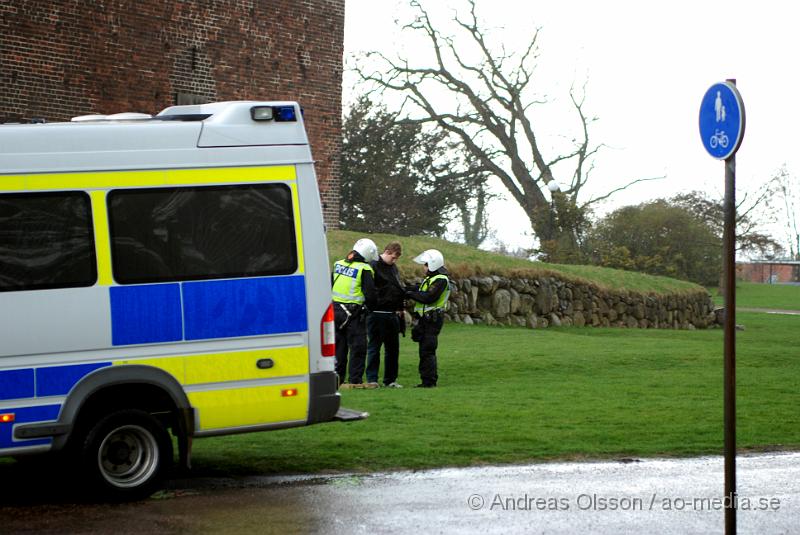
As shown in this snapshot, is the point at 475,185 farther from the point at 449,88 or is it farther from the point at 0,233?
the point at 0,233

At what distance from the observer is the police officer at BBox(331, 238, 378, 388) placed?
1539 cm

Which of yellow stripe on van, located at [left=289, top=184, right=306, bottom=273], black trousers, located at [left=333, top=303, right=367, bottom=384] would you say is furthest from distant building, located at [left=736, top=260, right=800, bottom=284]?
yellow stripe on van, located at [left=289, top=184, right=306, bottom=273]

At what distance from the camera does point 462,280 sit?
29625mm

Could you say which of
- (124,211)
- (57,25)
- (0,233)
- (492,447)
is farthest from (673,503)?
(57,25)

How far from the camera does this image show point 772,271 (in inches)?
3671

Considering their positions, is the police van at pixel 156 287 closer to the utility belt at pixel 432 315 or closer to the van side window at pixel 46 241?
the van side window at pixel 46 241

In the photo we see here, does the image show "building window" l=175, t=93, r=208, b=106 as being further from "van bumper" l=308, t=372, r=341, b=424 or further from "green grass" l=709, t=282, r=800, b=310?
"green grass" l=709, t=282, r=800, b=310

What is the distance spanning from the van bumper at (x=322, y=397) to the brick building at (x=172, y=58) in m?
16.9

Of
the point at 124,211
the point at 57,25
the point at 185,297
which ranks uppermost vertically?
the point at 57,25

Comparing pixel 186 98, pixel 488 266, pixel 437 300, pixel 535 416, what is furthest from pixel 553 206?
pixel 535 416

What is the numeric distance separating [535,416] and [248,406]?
188 inches

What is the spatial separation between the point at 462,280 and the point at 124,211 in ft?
69.9

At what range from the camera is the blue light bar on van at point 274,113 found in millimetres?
9102

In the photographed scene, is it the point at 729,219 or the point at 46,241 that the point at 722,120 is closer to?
the point at 729,219
